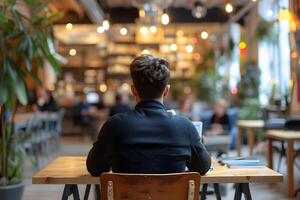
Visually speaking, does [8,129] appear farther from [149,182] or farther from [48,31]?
[149,182]

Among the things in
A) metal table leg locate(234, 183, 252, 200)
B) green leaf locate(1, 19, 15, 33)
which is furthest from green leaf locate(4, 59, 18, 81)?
metal table leg locate(234, 183, 252, 200)

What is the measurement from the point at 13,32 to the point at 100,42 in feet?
37.9

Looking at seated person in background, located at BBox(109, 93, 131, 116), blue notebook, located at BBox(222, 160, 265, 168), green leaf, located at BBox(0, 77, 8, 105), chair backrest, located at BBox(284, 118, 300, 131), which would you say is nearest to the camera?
blue notebook, located at BBox(222, 160, 265, 168)

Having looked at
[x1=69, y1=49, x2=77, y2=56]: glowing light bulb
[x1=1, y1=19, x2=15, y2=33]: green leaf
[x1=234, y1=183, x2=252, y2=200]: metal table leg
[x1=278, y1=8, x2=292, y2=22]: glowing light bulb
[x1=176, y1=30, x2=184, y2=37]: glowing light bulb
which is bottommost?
[x1=234, y1=183, x2=252, y2=200]: metal table leg

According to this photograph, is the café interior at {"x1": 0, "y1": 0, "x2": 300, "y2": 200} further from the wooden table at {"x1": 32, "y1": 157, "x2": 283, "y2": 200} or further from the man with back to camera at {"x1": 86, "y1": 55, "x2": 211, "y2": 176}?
the man with back to camera at {"x1": 86, "y1": 55, "x2": 211, "y2": 176}

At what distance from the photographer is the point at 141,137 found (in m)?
2.16

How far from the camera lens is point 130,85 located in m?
2.66

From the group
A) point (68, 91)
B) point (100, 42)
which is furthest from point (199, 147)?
point (100, 42)

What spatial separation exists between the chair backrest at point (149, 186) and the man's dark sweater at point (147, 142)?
0.51ft

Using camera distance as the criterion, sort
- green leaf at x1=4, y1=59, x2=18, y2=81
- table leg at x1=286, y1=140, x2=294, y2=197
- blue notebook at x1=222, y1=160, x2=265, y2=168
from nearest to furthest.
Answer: blue notebook at x1=222, y1=160, x2=265, y2=168 < green leaf at x1=4, y1=59, x2=18, y2=81 < table leg at x1=286, y1=140, x2=294, y2=197

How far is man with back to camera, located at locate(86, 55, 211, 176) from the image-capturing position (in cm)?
216

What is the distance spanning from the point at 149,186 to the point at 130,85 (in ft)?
2.65

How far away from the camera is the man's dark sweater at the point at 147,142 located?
216 cm

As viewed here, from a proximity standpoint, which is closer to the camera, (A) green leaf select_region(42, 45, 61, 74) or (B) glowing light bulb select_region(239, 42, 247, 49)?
(A) green leaf select_region(42, 45, 61, 74)
